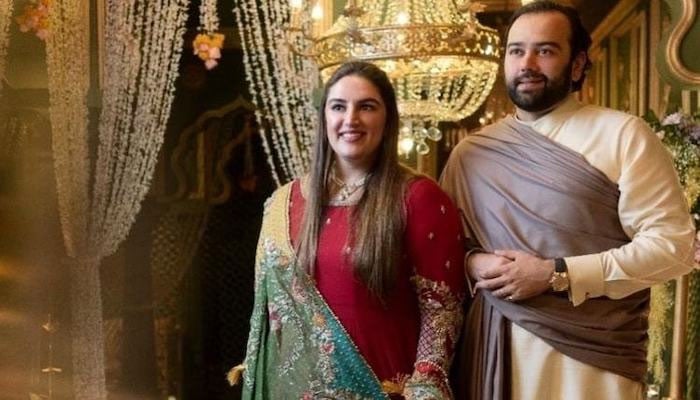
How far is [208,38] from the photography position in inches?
145

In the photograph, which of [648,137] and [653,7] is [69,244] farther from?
[653,7]

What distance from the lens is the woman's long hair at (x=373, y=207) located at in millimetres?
1847

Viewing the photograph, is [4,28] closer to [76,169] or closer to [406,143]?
[76,169]

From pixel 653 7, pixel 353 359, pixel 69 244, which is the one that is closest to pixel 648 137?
pixel 353 359

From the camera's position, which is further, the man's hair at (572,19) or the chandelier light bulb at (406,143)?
the chandelier light bulb at (406,143)

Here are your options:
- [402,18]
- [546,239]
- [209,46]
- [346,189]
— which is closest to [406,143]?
[402,18]

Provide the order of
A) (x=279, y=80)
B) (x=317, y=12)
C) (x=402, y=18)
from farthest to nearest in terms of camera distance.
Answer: (x=279, y=80) → (x=317, y=12) → (x=402, y=18)

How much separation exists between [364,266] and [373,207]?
4.5 inches

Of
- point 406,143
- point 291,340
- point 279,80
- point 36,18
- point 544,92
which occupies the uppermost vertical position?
point 36,18

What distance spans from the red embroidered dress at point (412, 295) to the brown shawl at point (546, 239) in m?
0.07

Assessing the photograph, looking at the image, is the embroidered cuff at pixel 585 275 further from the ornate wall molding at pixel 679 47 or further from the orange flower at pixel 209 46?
the orange flower at pixel 209 46

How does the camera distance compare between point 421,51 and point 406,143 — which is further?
point 406,143

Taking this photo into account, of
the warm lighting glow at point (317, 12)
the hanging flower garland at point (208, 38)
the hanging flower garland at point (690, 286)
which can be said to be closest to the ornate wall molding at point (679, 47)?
the hanging flower garland at point (690, 286)

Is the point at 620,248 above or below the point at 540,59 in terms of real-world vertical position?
below
